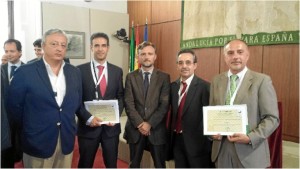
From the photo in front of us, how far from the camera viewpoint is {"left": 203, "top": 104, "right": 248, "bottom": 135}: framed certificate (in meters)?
1.64

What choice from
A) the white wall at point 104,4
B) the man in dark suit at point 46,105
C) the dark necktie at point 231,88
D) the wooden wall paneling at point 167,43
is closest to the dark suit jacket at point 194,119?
the dark necktie at point 231,88

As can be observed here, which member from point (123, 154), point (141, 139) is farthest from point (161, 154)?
point (123, 154)

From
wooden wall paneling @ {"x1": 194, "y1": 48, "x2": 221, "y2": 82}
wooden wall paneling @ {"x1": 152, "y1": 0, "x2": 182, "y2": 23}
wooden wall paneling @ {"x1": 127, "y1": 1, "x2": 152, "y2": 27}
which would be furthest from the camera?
wooden wall paneling @ {"x1": 127, "y1": 1, "x2": 152, "y2": 27}

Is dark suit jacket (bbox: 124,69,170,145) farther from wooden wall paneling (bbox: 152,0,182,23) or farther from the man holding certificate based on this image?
wooden wall paneling (bbox: 152,0,182,23)

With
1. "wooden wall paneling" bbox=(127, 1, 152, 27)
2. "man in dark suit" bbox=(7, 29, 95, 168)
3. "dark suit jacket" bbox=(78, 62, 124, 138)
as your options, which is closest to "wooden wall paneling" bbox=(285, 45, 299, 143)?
"dark suit jacket" bbox=(78, 62, 124, 138)

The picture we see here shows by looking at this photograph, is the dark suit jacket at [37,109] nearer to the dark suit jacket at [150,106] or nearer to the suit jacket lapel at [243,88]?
the dark suit jacket at [150,106]

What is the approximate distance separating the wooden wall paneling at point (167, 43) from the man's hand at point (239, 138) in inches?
139

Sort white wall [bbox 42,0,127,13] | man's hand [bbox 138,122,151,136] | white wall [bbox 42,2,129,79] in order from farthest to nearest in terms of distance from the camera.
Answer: white wall [bbox 42,0,127,13] → white wall [bbox 42,2,129,79] → man's hand [bbox 138,122,151,136]

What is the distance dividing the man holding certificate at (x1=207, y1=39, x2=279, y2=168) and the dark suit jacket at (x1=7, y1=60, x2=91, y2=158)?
3.51ft

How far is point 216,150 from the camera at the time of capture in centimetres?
181

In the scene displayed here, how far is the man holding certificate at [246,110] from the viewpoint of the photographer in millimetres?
1631

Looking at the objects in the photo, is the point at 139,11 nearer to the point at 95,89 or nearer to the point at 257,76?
the point at 95,89

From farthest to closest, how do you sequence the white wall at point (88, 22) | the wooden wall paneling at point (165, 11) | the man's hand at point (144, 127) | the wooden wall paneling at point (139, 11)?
the wooden wall paneling at point (139, 11)
the white wall at point (88, 22)
the wooden wall paneling at point (165, 11)
the man's hand at point (144, 127)

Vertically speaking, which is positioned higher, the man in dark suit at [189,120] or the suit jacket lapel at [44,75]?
the suit jacket lapel at [44,75]
